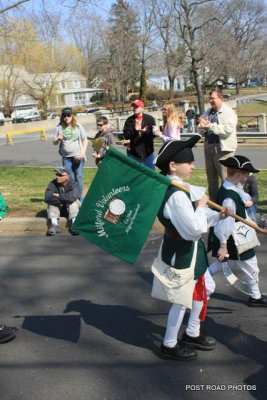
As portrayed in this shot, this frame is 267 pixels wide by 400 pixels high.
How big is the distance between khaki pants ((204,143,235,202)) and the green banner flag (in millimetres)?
4002

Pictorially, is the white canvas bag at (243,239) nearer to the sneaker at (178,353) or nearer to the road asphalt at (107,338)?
the road asphalt at (107,338)

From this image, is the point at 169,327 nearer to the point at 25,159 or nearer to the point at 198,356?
the point at 198,356

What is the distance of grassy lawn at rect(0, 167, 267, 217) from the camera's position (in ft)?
28.2

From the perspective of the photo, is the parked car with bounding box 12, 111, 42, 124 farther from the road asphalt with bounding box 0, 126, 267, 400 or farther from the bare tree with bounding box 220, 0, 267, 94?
the road asphalt with bounding box 0, 126, 267, 400

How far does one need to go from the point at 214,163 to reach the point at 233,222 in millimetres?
3560

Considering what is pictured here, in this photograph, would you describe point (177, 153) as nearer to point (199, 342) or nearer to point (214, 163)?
point (199, 342)

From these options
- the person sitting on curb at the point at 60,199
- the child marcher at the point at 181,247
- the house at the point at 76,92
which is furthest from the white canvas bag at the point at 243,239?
the house at the point at 76,92

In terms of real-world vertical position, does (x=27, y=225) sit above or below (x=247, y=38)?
below

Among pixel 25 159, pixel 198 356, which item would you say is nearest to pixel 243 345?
pixel 198 356

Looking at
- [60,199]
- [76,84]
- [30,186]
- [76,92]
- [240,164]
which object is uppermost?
[76,84]

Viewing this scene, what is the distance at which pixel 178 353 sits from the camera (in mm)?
3738

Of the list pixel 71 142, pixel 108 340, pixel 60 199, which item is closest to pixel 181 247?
pixel 108 340

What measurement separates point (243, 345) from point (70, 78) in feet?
279

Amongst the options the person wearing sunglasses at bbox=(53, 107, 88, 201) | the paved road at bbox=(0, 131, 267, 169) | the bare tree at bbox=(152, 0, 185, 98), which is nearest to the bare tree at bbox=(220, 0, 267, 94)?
the bare tree at bbox=(152, 0, 185, 98)
